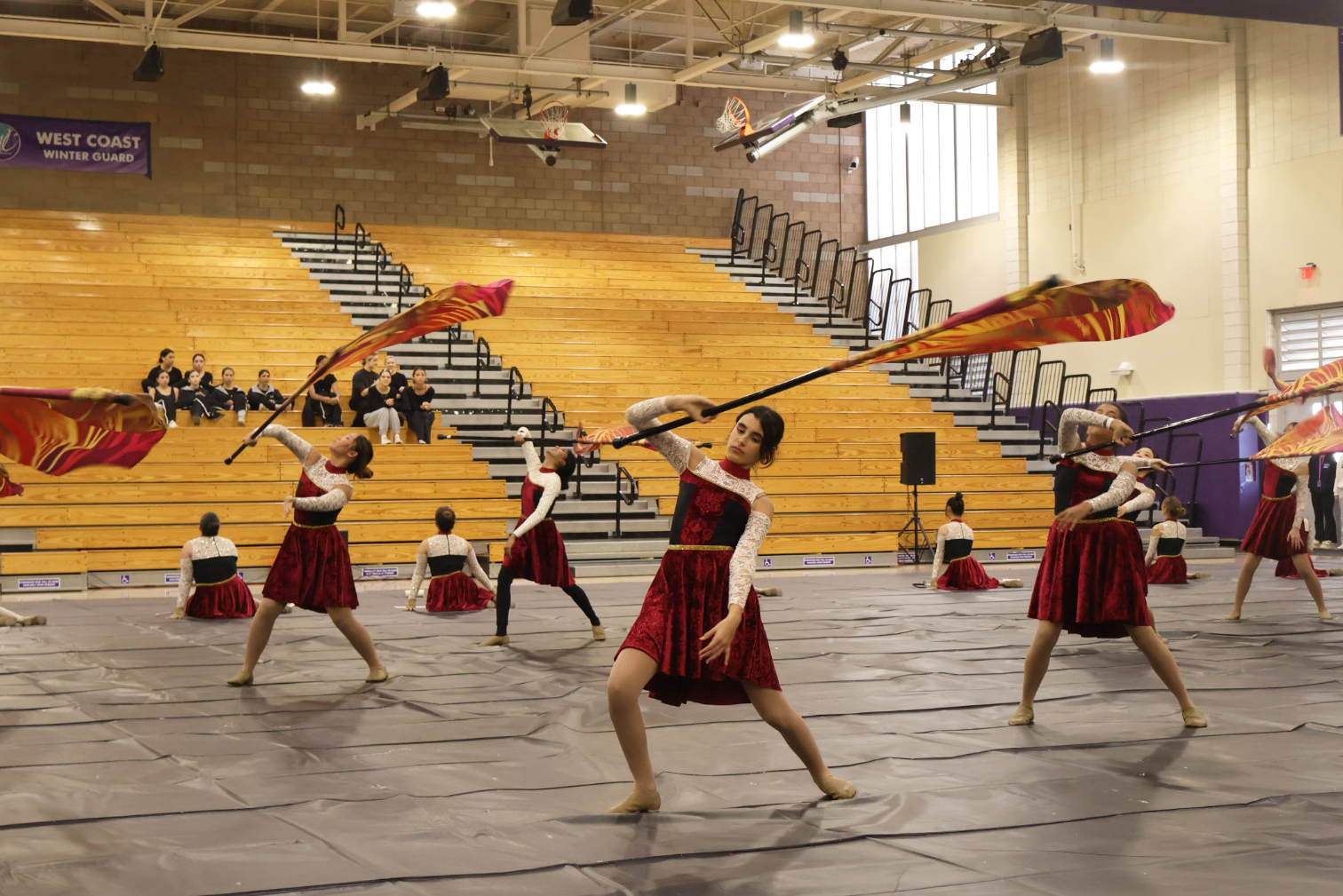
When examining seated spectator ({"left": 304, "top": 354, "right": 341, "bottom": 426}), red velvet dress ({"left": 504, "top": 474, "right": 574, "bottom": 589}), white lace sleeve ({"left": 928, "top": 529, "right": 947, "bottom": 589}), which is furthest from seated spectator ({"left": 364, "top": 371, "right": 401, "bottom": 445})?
red velvet dress ({"left": 504, "top": 474, "right": 574, "bottom": 589})

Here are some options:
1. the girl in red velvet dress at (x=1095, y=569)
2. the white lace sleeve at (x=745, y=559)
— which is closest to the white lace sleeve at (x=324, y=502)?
the white lace sleeve at (x=745, y=559)

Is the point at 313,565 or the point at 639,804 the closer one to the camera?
the point at 639,804

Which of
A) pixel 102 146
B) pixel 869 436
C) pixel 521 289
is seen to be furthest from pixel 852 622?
pixel 102 146

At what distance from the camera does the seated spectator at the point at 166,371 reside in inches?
630

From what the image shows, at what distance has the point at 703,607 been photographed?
456cm

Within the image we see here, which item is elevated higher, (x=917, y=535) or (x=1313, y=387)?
(x=1313, y=387)

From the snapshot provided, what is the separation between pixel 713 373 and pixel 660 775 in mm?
14819

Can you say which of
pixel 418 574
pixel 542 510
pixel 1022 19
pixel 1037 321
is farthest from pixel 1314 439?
pixel 1022 19

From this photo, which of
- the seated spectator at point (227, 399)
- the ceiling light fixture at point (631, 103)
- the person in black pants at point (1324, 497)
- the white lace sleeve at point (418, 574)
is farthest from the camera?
the ceiling light fixture at point (631, 103)

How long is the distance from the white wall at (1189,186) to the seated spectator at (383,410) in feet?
35.8

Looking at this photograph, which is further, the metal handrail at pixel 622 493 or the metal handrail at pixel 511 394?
the metal handrail at pixel 511 394

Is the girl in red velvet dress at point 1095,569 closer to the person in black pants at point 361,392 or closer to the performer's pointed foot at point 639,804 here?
the performer's pointed foot at point 639,804

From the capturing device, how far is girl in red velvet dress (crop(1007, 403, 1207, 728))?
6.06m

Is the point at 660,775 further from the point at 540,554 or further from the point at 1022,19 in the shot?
the point at 1022,19
